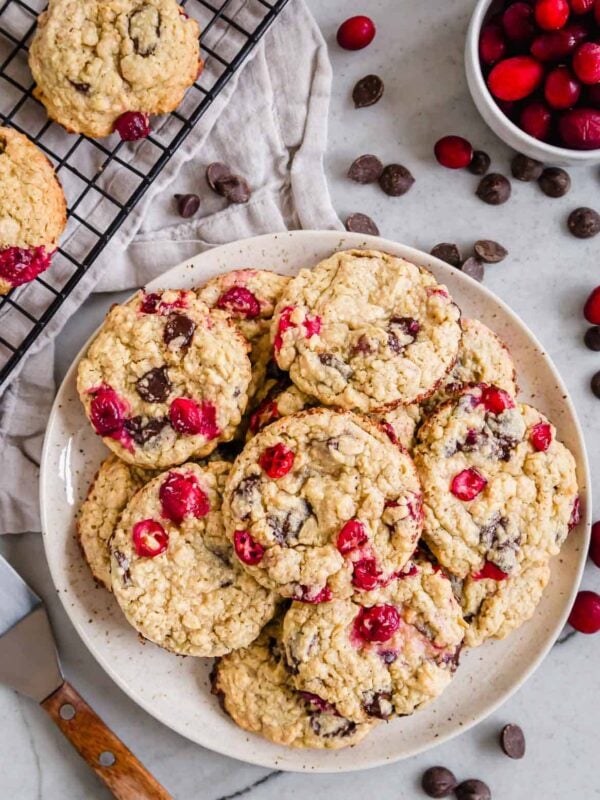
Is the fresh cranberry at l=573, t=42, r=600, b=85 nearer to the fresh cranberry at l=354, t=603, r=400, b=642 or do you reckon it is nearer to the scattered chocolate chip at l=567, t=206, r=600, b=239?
the scattered chocolate chip at l=567, t=206, r=600, b=239

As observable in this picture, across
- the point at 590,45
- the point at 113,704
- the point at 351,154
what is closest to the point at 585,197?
the point at 590,45

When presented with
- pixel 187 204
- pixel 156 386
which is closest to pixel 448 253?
pixel 187 204

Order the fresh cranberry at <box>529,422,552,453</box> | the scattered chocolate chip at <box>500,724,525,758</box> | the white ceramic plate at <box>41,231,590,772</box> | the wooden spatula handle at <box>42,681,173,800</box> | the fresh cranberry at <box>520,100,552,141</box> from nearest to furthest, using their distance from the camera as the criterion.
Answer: the fresh cranberry at <box>529,422,552,453</box> < the white ceramic plate at <box>41,231,590,772</box> < the wooden spatula handle at <box>42,681,173,800</box> < the fresh cranberry at <box>520,100,552,141</box> < the scattered chocolate chip at <box>500,724,525,758</box>

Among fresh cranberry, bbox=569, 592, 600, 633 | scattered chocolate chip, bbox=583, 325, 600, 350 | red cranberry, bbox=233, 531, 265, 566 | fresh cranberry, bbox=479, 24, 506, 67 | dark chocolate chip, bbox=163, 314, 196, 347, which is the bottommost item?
fresh cranberry, bbox=569, 592, 600, 633

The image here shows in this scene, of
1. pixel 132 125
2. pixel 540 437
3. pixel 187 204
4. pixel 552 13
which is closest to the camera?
pixel 540 437

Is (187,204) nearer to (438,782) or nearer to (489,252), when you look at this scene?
(489,252)

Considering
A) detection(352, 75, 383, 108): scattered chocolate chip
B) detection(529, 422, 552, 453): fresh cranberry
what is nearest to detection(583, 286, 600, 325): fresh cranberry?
detection(529, 422, 552, 453): fresh cranberry
